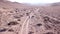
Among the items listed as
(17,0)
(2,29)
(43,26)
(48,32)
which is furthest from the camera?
(17,0)

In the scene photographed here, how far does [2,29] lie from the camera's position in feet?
43.6

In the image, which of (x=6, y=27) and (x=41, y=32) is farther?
(x=6, y=27)

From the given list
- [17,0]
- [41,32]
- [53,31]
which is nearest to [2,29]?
[41,32]

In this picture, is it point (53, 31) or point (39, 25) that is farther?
point (39, 25)

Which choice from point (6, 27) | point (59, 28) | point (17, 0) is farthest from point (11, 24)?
point (17, 0)

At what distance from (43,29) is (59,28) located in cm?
176

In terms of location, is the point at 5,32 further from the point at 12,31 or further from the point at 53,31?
the point at 53,31

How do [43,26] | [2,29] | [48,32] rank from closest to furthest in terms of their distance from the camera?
[48,32], [2,29], [43,26]

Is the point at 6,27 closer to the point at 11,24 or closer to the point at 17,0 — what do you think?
the point at 11,24

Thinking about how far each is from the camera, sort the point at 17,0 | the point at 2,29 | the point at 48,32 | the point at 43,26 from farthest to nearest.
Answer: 1. the point at 17,0
2. the point at 43,26
3. the point at 2,29
4. the point at 48,32

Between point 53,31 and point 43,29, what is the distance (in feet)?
3.84

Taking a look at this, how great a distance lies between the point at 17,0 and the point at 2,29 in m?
40.1

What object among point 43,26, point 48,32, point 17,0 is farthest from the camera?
point 17,0

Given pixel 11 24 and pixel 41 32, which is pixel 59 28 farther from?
pixel 11 24
